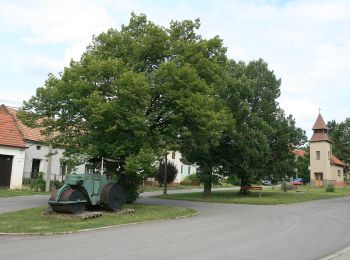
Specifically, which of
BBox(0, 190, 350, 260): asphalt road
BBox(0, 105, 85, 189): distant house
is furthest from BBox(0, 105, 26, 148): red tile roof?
BBox(0, 190, 350, 260): asphalt road

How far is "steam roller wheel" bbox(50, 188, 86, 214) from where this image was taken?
17.5 m

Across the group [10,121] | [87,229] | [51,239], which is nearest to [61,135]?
[87,229]

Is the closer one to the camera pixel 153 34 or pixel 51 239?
pixel 51 239

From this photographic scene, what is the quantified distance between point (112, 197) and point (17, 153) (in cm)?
2040

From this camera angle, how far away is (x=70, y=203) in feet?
57.2

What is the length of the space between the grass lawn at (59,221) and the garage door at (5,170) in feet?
59.2

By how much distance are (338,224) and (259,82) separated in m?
23.1

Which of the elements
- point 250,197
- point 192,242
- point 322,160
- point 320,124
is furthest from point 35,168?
point 320,124

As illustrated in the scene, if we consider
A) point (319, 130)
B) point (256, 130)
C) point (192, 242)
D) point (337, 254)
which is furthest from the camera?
point (319, 130)

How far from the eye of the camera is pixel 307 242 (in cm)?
1253

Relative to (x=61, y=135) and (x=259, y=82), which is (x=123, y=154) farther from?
(x=259, y=82)

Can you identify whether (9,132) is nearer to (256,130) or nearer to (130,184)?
(130,184)

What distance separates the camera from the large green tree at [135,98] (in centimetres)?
2066

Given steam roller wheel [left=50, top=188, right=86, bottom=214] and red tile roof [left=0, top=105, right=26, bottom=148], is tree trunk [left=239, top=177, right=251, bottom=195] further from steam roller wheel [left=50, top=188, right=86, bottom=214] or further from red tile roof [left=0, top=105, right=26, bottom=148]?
steam roller wheel [left=50, top=188, right=86, bottom=214]
